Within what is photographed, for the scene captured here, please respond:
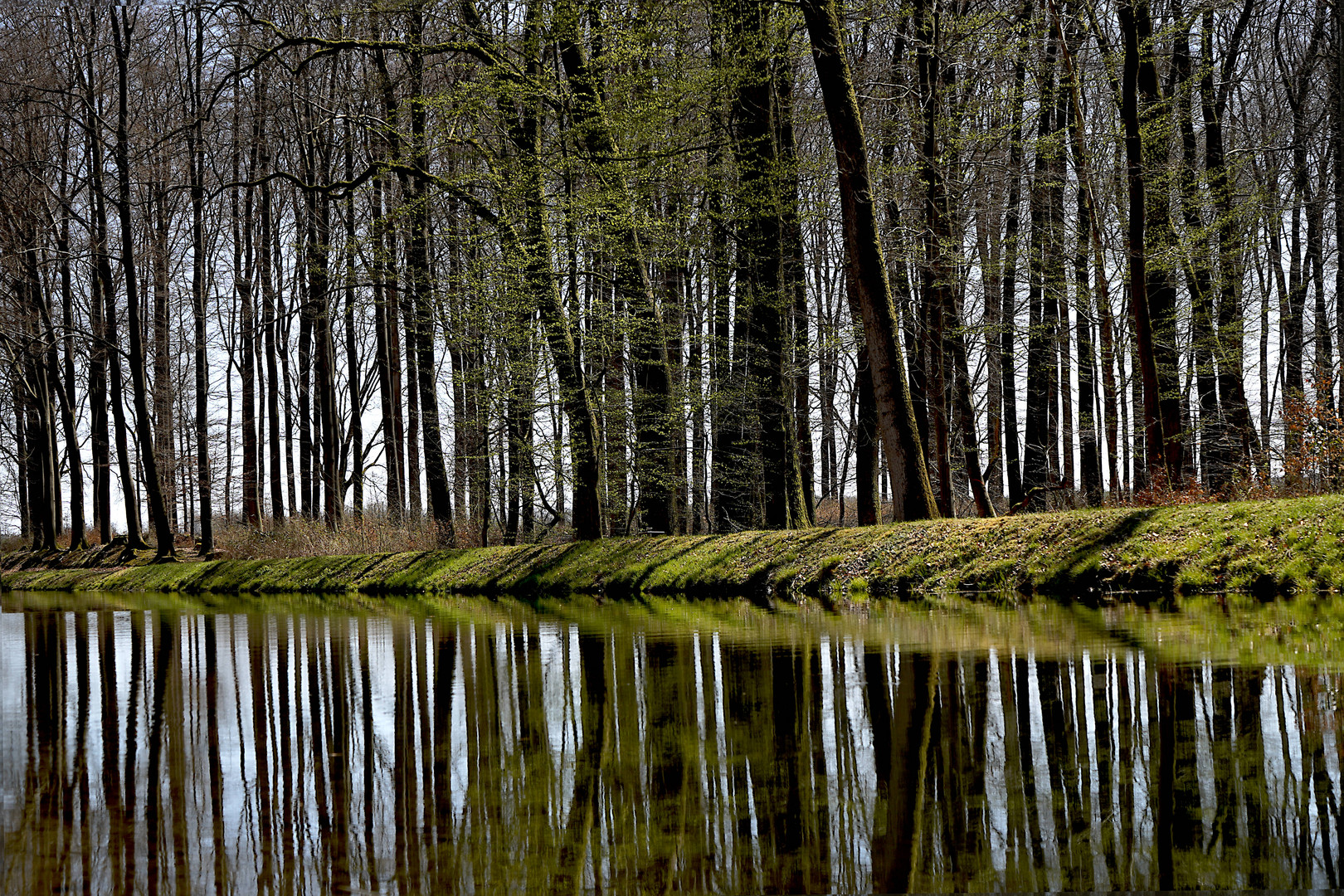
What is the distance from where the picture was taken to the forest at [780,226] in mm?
18484

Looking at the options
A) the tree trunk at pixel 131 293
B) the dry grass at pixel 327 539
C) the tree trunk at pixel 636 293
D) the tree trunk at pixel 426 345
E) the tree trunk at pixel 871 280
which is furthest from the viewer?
the tree trunk at pixel 131 293

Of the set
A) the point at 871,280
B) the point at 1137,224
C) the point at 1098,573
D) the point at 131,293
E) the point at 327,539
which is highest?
the point at 131,293

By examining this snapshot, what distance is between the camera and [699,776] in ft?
14.0

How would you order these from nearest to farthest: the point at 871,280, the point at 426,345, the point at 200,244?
the point at 871,280
the point at 426,345
the point at 200,244

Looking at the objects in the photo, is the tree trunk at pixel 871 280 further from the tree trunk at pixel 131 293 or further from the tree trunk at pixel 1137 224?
the tree trunk at pixel 131 293

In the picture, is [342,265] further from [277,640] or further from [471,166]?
[277,640]

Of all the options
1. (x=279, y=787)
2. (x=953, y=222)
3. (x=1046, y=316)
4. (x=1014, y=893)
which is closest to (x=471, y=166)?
(x=953, y=222)

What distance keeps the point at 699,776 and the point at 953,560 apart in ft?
35.2

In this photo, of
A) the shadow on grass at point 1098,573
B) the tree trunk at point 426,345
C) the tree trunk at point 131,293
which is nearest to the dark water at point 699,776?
the shadow on grass at point 1098,573

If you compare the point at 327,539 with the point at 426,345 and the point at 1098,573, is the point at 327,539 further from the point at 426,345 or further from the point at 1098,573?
the point at 1098,573

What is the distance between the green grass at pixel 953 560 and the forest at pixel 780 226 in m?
1.65

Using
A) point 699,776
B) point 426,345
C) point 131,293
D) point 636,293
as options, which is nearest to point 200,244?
point 131,293

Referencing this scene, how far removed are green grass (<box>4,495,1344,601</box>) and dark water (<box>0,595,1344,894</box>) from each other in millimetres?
4480

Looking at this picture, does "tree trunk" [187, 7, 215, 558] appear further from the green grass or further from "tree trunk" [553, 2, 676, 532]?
"tree trunk" [553, 2, 676, 532]
